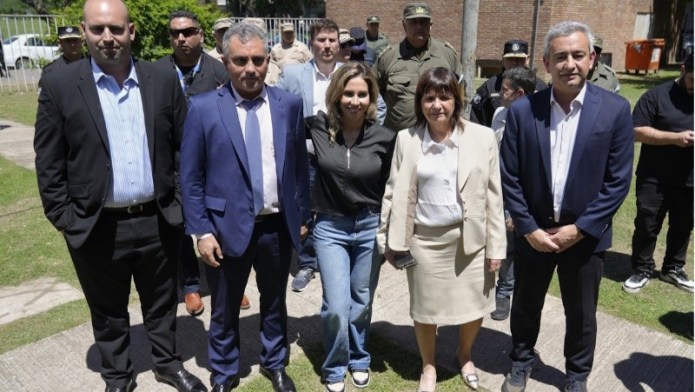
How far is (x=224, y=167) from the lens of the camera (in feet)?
9.98

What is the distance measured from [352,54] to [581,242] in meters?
4.78

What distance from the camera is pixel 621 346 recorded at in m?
3.96

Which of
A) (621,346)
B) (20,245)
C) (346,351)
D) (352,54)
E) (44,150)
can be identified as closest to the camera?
(44,150)

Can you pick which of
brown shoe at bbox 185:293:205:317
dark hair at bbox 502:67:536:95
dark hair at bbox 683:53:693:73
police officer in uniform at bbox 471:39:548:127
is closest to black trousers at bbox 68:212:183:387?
brown shoe at bbox 185:293:205:317

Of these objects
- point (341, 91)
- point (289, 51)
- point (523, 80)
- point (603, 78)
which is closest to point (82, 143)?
point (341, 91)

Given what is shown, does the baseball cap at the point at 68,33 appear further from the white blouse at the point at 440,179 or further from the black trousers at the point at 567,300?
the black trousers at the point at 567,300

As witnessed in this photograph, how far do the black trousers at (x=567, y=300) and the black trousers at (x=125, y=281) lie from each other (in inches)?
79.5

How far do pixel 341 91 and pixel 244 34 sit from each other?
23.9 inches

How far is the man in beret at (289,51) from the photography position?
8250mm

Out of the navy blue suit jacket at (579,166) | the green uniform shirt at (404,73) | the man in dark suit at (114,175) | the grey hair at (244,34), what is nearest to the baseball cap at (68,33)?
the green uniform shirt at (404,73)

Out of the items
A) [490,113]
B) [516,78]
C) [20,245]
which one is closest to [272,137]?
[516,78]

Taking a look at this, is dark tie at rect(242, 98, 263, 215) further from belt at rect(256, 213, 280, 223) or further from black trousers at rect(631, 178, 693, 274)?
black trousers at rect(631, 178, 693, 274)

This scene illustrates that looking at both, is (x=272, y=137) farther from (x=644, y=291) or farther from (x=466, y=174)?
(x=644, y=291)

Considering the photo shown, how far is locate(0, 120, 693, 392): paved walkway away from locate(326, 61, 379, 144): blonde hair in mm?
1600
